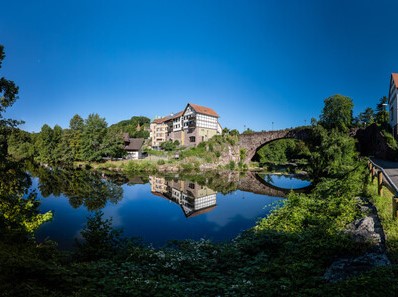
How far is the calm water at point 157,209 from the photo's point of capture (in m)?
14.8

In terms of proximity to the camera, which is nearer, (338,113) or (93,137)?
(338,113)

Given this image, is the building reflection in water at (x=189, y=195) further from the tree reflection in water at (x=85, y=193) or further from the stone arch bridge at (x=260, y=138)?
the stone arch bridge at (x=260, y=138)

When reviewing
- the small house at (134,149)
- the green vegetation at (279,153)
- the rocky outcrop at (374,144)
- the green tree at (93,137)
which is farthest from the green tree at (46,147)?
the rocky outcrop at (374,144)

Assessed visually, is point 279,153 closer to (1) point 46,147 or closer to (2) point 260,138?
(2) point 260,138

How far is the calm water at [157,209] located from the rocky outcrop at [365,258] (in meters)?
6.79

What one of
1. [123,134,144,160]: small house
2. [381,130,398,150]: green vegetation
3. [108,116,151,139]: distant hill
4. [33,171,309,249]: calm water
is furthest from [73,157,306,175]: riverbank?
[108,116,151,139]: distant hill

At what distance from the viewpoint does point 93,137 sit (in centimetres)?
5512

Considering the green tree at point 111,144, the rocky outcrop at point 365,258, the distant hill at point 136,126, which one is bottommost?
the rocky outcrop at point 365,258

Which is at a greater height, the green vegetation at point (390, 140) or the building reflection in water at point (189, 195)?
the green vegetation at point (390, 140)

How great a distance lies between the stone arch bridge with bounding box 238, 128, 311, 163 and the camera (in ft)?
159

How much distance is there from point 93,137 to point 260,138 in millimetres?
35962

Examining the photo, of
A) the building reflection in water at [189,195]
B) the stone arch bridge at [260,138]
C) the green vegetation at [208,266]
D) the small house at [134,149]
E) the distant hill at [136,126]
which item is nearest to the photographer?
the green vegetation at [208,266]

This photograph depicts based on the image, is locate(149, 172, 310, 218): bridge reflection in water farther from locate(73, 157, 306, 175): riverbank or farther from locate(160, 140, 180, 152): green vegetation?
locate(160, 140, 180, 152): green vegetation

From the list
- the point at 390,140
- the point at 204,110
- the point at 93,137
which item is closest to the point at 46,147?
the point at 93,137
